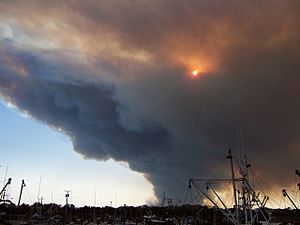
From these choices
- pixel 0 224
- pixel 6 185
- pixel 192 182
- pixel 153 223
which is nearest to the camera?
pixel 192 182

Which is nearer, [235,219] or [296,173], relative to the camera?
[235,219]

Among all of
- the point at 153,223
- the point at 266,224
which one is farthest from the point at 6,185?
the point at 266,224

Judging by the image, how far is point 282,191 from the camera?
170 metres

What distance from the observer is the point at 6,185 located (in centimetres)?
19462

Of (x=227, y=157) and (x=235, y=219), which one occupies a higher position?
(x=227, y=157)

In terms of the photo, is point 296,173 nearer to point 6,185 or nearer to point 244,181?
point 244,181

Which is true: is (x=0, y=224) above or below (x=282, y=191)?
below

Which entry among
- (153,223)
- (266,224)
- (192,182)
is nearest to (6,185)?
(153,223)

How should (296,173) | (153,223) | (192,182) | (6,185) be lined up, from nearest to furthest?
(192,182)
(296,173)
(153,223)
(6,185)

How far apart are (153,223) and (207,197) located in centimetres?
6009

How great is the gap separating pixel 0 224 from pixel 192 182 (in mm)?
75020

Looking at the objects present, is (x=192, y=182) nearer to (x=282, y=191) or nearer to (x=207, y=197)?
(x=207, y=197)

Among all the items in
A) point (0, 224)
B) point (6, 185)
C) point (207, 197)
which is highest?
point (6, 185)

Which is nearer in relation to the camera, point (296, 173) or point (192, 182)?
point (192, 182)
